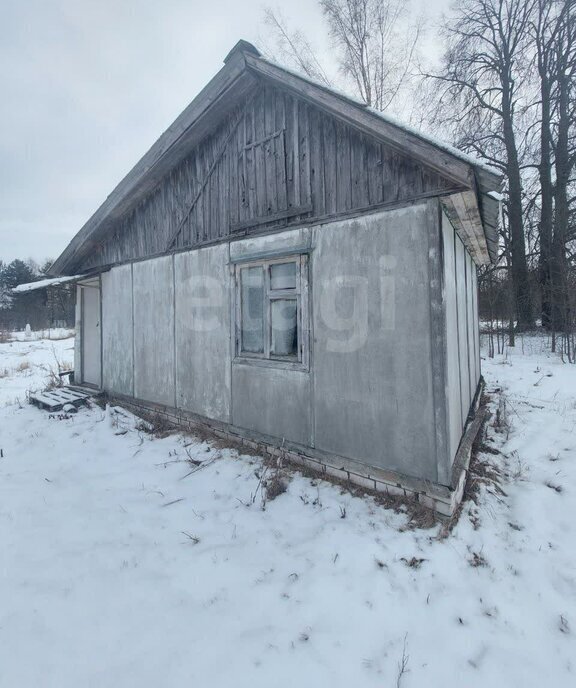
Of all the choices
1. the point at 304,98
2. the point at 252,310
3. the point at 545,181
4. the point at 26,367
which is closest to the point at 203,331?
the point at 252,310

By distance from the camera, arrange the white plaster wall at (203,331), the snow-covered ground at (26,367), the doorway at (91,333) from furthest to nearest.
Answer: the snow-covered ground at (26,367), the doorway at (91,333), the white plaster wall at (203,331)

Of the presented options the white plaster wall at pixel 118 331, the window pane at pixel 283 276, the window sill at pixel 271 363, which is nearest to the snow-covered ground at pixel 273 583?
the window sill at pixel 271 363

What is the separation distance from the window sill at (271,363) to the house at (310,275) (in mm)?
21

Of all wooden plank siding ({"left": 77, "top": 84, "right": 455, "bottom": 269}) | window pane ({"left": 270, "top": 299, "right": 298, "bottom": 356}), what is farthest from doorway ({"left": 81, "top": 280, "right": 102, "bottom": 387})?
window pane ({"left": 270, "top": 299, "right": 298, "bottom": 356})

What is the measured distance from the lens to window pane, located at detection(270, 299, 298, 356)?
185 inches

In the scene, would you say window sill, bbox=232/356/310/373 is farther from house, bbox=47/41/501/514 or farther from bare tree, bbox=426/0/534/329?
bare tree, bbox=426/0/534/329

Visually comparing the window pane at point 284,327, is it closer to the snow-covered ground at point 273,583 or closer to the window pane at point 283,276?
the window pane at point 283,276

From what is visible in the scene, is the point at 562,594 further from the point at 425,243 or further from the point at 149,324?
the point at 149,324

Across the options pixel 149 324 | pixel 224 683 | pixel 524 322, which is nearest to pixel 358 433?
pixel 224 683

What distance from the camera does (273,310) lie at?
4.89m

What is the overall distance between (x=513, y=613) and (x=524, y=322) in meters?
14.2

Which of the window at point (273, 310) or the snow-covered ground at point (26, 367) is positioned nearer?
the window at point (273, 310)

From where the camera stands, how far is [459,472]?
3680mm

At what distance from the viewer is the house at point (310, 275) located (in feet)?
A: 11.7
